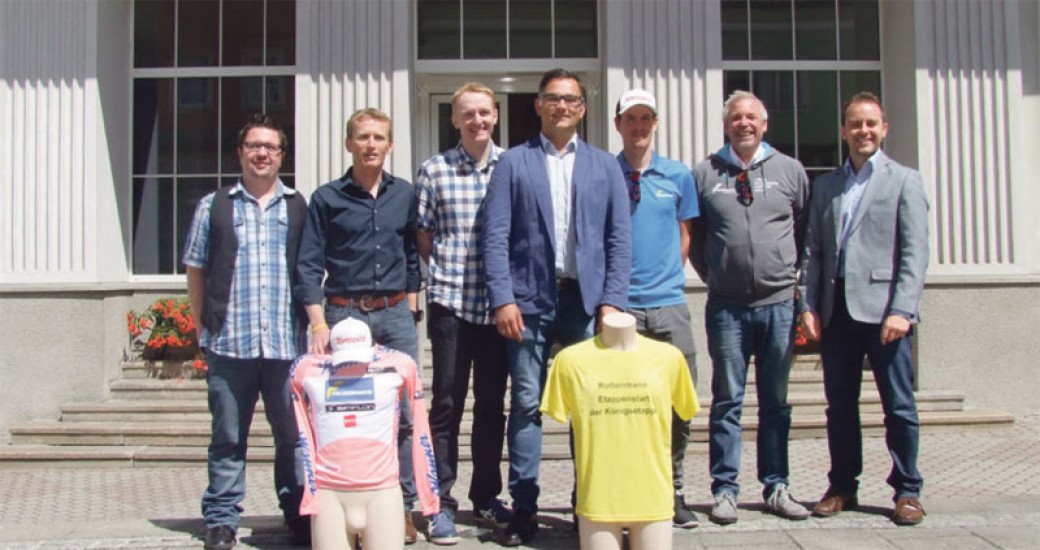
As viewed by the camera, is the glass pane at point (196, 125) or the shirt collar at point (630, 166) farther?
the glass pane at point (196, 125)

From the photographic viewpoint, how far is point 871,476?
6.57 meters

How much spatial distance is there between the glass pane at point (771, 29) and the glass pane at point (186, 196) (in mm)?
5008

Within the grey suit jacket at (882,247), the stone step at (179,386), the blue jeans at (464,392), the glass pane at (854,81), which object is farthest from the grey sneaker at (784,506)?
the glass pane at (854,81)

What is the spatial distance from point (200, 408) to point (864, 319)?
5253 mm

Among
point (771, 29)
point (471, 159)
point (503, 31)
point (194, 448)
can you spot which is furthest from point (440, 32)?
point (471, 159)

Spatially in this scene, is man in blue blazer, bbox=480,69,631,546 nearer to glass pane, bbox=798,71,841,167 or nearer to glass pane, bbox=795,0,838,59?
glass pane, bbox=798,71,841,167

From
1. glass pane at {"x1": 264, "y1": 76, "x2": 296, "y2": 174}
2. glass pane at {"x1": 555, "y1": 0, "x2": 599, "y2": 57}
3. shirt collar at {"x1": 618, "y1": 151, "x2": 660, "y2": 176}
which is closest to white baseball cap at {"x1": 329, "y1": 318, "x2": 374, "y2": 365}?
shirt collar at {"x1": 618, "y1": 151, "x2": 660, "y2": 176}

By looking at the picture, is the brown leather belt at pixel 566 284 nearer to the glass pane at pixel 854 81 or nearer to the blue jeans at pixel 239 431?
the blue jeans at pixel 239 431

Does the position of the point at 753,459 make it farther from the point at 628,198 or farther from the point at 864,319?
the point at 628,198

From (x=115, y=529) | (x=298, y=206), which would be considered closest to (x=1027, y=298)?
(x=298, y=206)

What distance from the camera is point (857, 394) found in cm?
533

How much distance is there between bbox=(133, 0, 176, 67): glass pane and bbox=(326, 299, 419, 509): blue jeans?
5.28m

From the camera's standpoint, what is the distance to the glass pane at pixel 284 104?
357 inches

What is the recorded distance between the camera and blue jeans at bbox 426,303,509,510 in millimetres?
5016
